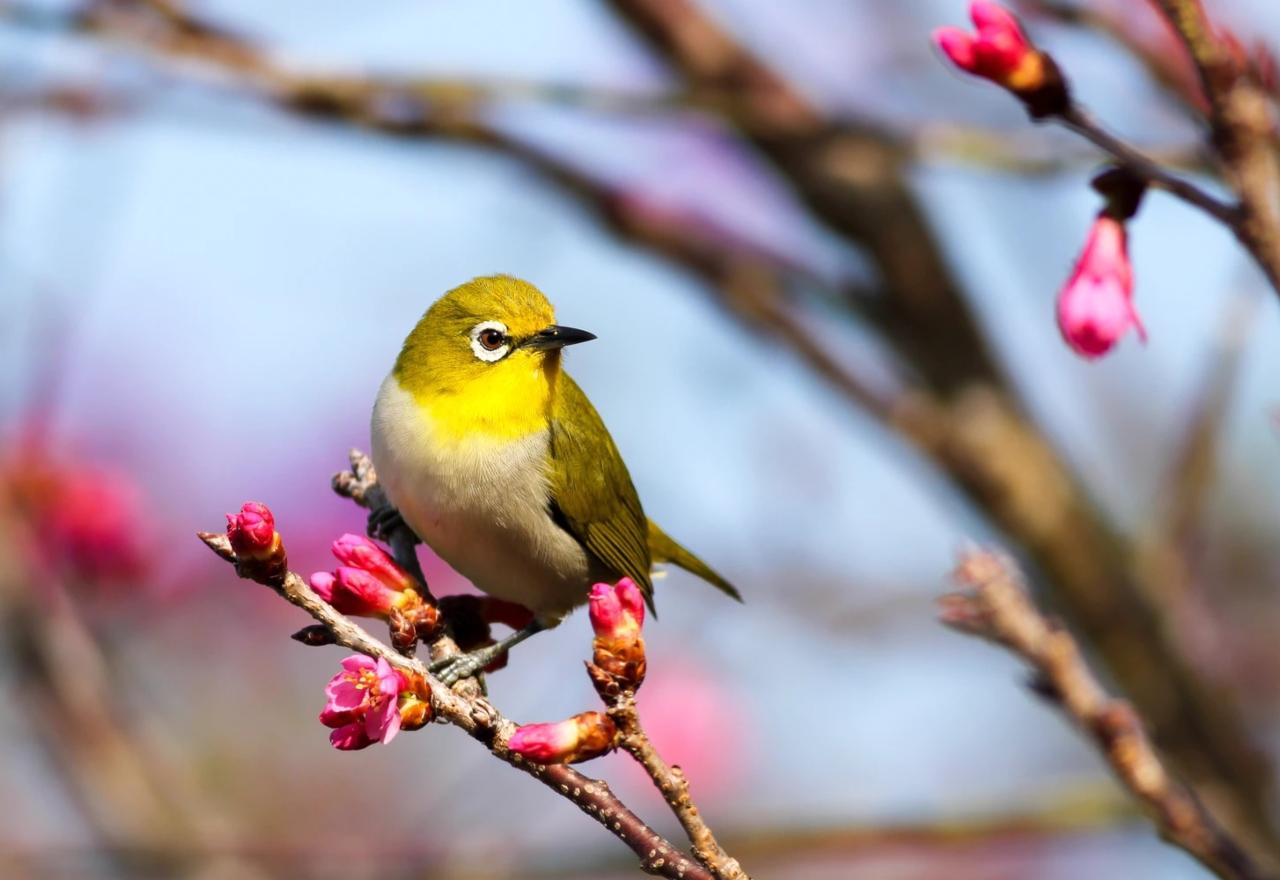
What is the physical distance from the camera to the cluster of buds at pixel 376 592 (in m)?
2.64

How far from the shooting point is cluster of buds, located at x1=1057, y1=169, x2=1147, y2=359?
253 centimetres

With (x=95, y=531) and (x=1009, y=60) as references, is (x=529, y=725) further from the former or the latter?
(x=95, y=531)

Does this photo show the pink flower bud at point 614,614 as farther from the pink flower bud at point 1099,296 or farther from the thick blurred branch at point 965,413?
the thick blurred branch at point 965,413

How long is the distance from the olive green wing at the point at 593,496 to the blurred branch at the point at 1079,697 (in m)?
1.78

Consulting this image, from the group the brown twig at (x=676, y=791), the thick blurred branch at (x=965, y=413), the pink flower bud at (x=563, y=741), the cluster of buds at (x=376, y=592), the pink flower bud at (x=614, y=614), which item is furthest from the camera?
the thick blurred branch at (x=965, y=413)

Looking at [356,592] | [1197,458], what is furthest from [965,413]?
[356,592]

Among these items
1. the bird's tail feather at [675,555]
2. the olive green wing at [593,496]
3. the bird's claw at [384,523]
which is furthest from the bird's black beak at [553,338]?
the bird's tail feather at [675,555]

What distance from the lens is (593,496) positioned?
3.70 meters

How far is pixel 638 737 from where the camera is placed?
224cm

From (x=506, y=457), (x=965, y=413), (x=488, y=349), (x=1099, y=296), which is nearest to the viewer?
(x=1099, y=296)

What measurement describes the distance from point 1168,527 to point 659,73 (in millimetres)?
2414

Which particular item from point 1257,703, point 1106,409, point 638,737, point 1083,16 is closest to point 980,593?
point 638,737

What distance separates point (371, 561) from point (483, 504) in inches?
28.9

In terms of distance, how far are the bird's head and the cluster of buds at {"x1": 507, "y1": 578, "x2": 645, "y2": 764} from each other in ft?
4.28
